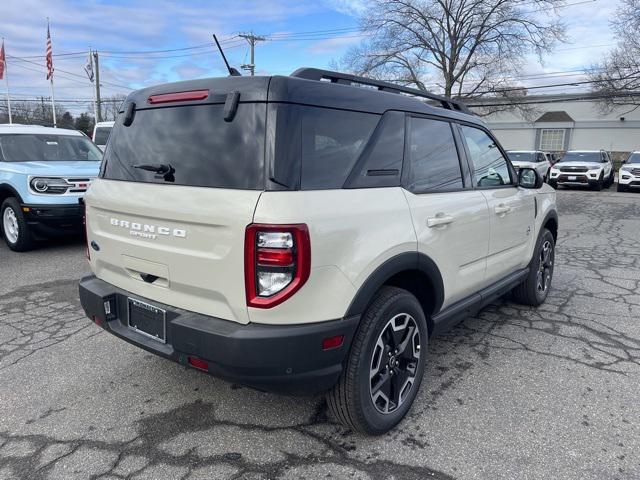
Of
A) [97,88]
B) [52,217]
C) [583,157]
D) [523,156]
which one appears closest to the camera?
[52,217]

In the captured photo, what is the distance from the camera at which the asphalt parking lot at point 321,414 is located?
8.11ft

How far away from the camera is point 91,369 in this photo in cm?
353

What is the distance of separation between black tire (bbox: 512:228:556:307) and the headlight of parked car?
6.29 m

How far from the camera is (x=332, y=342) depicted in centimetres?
231

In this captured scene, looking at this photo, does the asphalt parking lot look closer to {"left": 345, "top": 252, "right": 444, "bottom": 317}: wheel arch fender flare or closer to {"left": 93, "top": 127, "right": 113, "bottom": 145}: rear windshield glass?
{"left": 345, "top": 252, "right": 444, "bottom": 317}: wheel arch fender flare

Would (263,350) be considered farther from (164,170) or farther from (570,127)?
(570,127)

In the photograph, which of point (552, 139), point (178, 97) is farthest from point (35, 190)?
point (552, 139)

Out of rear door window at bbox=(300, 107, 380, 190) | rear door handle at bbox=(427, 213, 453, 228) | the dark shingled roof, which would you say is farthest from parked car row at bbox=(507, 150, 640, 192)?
the dark shingled roof

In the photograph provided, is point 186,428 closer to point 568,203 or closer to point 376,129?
point 376,129

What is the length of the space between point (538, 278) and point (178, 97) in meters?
3.97

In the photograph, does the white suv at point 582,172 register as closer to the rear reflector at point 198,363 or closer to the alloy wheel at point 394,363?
the alloy wheel at point 394,363

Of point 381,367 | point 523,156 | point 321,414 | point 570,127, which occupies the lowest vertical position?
point 321,414

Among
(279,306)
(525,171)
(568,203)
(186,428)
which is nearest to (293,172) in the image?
(279,306)

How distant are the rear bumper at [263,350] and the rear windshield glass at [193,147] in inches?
27.1
